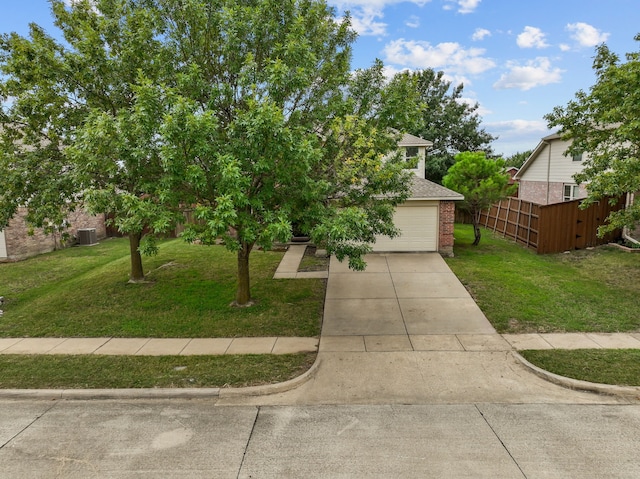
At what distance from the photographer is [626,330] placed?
28.8 ft

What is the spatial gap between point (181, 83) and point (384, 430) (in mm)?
6982

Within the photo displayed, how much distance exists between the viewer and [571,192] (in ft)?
70.3

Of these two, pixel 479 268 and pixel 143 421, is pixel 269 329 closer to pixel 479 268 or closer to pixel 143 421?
pixel 143 421

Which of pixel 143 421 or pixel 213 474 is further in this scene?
pixel 143 421

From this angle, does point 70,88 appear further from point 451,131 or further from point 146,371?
point 451,131

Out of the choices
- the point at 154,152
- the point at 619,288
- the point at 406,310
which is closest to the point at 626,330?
the point at 619,288

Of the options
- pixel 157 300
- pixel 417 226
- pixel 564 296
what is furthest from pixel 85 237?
pixel 564 296

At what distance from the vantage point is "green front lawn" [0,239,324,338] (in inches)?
377

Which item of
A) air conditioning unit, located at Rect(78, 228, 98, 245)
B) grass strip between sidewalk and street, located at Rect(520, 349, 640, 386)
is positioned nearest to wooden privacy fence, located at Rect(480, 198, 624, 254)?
grass strip between sidewalk and street, located at Rect(520, 349, 640, 386)

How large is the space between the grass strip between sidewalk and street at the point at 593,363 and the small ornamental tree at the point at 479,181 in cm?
986

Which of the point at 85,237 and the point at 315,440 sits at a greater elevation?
the point at 85,237

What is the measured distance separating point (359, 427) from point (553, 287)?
346 inches

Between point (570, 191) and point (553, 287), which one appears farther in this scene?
point (570, 191)

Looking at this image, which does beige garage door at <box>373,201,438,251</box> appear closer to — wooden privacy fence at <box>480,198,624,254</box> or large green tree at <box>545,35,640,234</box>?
wooden privacy fence at <box>480,198,624,254</box>
